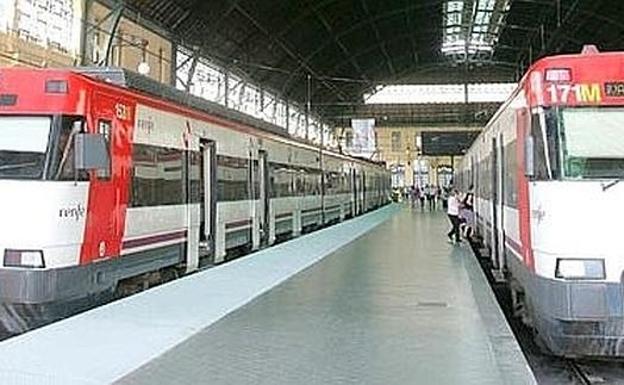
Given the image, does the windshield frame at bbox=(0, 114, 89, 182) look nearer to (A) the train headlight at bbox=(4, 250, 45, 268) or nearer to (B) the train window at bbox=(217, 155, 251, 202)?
(A) the train headlight at bbox=(4, 250, 45, 268)

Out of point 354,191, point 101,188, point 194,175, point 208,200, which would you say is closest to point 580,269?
point 101,188

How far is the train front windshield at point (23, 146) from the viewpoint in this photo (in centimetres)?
899

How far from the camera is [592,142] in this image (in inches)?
285

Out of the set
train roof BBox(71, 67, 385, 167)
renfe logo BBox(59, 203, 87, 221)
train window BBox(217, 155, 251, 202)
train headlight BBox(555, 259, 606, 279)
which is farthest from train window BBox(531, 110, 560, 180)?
train window BBox(217, 155, 251, 202)

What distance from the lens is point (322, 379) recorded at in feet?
20.3

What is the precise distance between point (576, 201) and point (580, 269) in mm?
599

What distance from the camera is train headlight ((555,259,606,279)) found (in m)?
6.93

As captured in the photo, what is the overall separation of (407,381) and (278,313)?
3602 mm

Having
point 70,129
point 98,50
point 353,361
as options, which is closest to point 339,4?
point 98,50

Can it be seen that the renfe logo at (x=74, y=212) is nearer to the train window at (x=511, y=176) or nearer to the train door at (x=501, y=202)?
the train window at (x=511, y=176)

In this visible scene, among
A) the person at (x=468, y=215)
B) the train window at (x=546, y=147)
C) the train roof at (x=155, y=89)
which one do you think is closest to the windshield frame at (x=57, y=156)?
the train roof at (x=155, y=89)

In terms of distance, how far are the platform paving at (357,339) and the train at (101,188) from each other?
6.18 feet

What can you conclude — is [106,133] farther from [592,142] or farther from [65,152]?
[592,142]

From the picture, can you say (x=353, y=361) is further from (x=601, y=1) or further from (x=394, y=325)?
(x=601, y=1)
